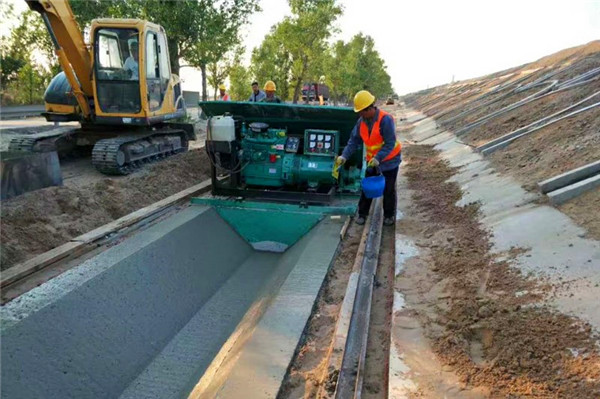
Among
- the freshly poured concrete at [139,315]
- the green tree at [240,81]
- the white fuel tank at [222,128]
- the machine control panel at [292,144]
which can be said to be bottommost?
the freshly poured concrete at [139,315]

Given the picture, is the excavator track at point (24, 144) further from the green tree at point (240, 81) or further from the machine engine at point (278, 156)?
the green tree at point (240, 81)

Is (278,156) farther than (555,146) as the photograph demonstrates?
Yes

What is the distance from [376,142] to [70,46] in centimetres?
619

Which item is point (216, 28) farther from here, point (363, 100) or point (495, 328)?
point (495, 328)

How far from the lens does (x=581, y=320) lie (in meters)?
2.90

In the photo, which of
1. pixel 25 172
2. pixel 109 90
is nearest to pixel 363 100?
pixel 25 172

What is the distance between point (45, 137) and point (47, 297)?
6541mm

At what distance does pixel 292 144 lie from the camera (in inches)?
263

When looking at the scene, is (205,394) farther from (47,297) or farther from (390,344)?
(47,297)

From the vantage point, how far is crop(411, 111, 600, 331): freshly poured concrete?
125 inches

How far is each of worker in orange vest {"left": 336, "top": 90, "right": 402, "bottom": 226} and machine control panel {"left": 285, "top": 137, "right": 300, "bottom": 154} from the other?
3.30ft

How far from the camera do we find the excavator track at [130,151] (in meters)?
7.99

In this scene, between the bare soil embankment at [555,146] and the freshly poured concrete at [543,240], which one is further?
the bare soil embankment at [555,146]

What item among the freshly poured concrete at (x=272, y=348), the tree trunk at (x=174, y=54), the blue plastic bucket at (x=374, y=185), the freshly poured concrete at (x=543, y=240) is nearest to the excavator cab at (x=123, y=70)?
the blue plastic bucket at (x=374, y=185)
